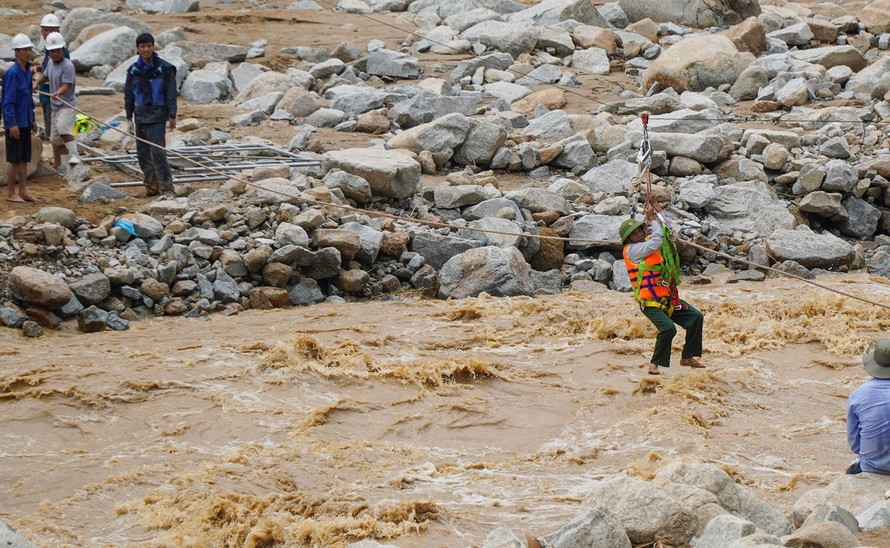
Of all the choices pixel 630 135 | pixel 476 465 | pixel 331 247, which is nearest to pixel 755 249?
pixel 630 135

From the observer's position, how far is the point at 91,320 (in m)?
9.39

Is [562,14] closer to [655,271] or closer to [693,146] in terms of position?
[693,146]

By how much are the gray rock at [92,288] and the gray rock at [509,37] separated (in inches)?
487

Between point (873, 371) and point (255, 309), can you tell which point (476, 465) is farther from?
point (255, 309)

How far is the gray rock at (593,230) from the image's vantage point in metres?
11.8

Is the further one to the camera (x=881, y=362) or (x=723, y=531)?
(x=881, y=362)

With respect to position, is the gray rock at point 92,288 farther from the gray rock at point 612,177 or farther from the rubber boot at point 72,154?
the gray rock at point 612,177

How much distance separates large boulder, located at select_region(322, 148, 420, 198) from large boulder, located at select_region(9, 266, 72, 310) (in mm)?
3689

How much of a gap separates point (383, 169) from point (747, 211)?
448cm

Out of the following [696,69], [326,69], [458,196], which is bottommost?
[458,196]

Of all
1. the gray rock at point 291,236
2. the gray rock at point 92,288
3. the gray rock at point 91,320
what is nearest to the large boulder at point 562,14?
the gray rock at point 291,236

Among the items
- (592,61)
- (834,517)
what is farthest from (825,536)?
(592,61)

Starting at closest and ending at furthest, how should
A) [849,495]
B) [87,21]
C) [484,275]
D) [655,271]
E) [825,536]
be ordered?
1. [825,536]
2. [849,495]
3. [655,271]
4. [484,275]
5. [87,21]

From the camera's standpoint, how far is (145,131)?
11.0m
